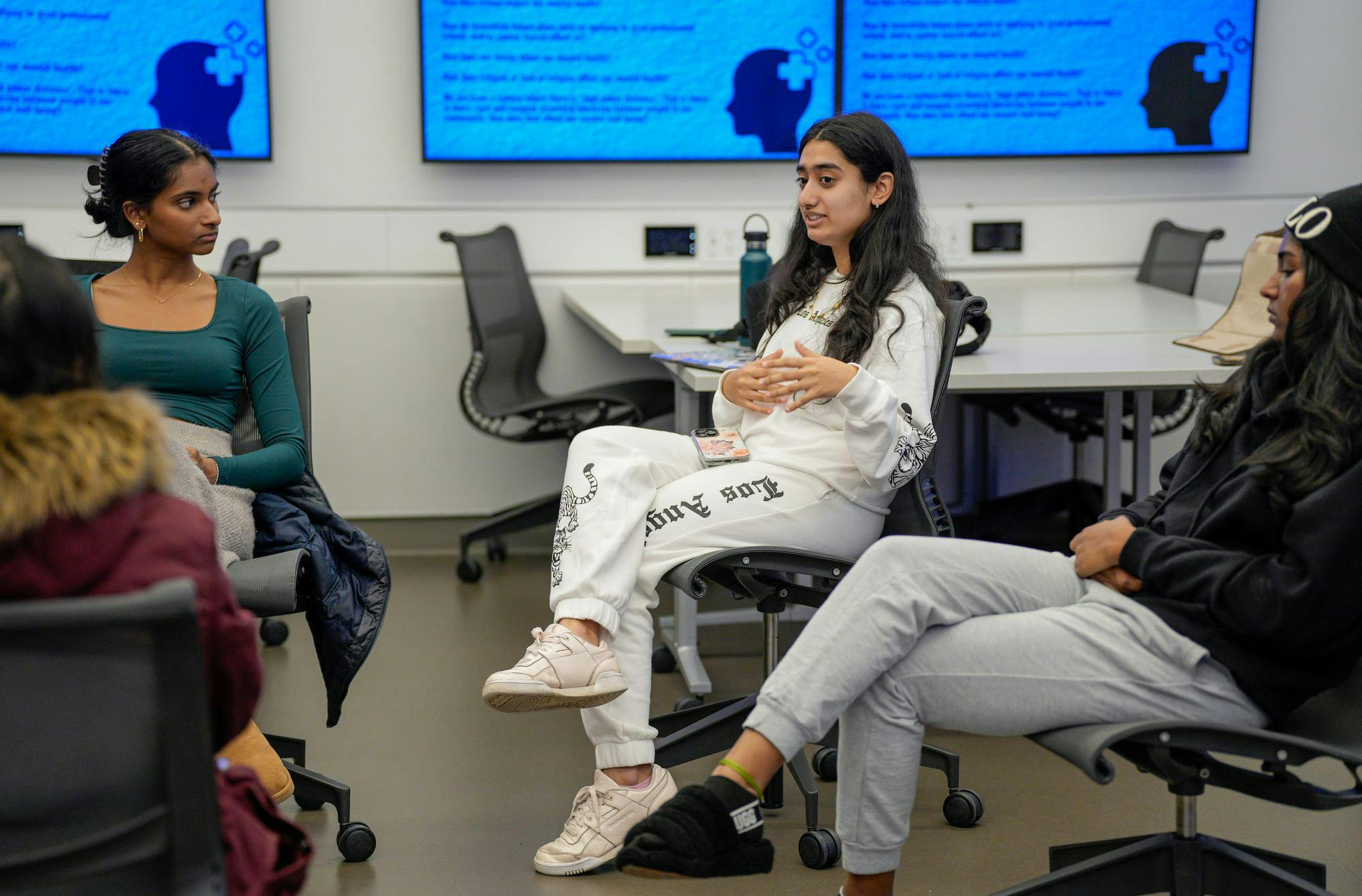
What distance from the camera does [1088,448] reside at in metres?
4.62

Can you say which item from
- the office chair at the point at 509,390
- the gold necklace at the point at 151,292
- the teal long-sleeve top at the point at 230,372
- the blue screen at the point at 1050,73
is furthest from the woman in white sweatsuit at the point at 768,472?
the blue screen at the point at 1050,73

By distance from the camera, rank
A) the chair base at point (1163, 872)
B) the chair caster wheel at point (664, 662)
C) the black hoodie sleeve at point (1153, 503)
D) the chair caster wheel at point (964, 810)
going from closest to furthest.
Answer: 1. the chair base at point (1163, 872)
2. the black hoodie sleeve at point (1153, 503)
3. the chair caster wheel at point (964, 810)
4. the chair caster wheel at point (664, 662)

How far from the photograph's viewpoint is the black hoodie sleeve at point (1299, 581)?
145 cm

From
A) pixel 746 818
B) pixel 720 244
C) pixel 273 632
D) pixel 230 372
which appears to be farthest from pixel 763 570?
pixel 720 244

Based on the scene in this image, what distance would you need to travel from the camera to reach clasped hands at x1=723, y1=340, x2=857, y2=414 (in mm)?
2053

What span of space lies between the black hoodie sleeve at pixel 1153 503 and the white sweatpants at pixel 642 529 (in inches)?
18.4

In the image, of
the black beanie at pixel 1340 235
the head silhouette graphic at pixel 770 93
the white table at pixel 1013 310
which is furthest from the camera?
the head silhouette graphic at pixel 770 93

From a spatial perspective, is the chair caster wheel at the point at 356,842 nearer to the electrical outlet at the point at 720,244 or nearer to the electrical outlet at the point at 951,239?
the electrical outlet at the point at 720,244

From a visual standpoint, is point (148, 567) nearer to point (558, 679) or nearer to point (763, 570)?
point (558, 679)

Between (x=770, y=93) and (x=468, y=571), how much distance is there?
1.91 metres

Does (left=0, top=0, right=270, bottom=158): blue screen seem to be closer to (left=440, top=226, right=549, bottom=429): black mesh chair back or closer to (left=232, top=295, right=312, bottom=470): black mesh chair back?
(left=440, top=226, right=549, bottom=429): black mesh chair back

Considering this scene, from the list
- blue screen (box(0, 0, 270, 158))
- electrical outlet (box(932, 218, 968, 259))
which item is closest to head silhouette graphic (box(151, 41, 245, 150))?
blue screen (box(0, 0, 270, 158))

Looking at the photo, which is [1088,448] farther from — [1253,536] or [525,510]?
[1253,536]

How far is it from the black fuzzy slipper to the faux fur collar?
2.38 ft
